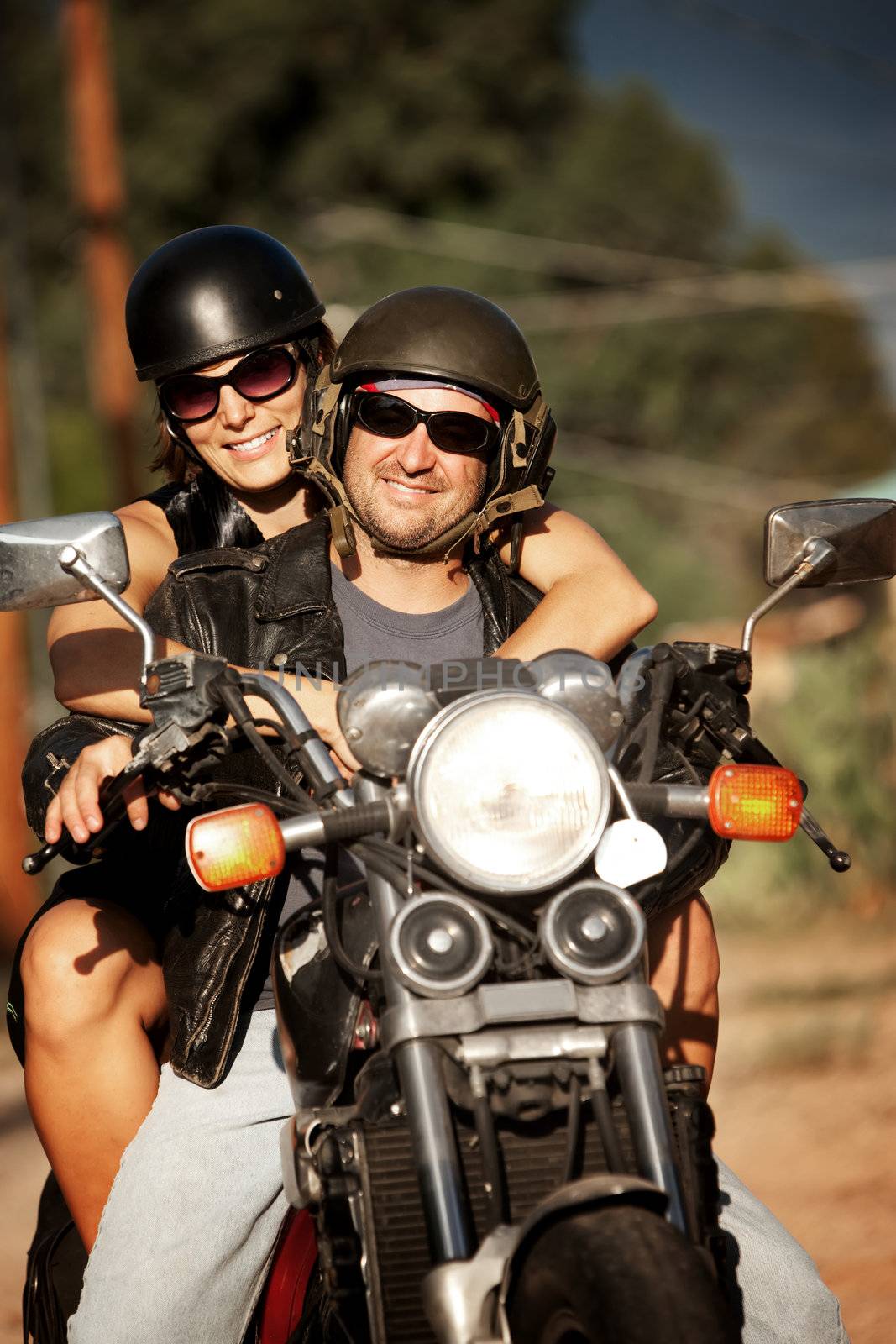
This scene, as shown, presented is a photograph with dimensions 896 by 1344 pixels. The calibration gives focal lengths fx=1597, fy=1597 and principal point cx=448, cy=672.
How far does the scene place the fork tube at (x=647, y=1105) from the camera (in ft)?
6.32

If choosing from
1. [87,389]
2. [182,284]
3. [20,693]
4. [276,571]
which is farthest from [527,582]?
[87,389]

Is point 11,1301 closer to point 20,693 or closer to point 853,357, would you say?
point 20,693

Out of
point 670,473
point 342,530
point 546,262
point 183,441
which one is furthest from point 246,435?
point 670,473

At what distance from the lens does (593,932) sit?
1.97 m

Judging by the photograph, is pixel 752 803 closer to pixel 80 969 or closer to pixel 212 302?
pixel 80 969

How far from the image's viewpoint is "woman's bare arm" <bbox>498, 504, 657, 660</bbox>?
3016mm

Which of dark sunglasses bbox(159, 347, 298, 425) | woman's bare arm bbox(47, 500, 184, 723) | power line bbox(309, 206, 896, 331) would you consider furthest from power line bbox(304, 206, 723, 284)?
woman's bare arm bbox(47, 500, 184, 723)

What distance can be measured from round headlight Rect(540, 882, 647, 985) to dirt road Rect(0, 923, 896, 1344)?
2851 millimetres

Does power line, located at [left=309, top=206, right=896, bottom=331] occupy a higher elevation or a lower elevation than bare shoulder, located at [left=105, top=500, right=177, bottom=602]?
higher

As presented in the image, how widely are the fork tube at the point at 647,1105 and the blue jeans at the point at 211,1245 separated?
0.71m

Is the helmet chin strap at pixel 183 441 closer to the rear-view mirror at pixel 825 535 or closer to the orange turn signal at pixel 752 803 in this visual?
the rear-view mirror at pixel 825 535

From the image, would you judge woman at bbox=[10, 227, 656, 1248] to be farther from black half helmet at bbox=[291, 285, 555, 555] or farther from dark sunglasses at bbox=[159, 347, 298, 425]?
black half helmet at bbox=[291, 285, 555, 555]

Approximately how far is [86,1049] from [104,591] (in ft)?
3.06

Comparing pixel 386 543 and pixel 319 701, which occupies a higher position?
pixel 386 543
